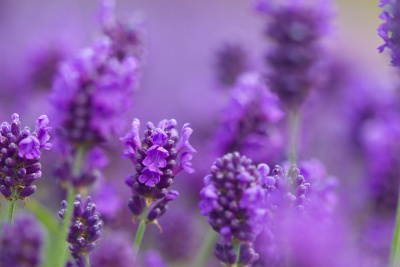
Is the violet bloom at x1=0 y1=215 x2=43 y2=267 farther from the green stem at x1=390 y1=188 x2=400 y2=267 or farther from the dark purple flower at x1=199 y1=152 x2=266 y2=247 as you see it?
the green stem at x1=390 y1=188 x2=400 y2=267

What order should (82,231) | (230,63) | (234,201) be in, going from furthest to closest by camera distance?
(230,63) → (82,231) → (234,201)

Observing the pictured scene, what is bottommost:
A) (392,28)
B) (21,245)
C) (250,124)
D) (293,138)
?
(21,245)

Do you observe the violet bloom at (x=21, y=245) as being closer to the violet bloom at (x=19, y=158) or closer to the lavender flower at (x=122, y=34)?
the violet bloom at (x=19, y=158)

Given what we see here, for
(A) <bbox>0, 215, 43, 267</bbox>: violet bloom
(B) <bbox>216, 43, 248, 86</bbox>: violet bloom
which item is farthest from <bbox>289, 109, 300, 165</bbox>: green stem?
(A) <bbox>0, 215, 43, 267</bbox>: violet bloom

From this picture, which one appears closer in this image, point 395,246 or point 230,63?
point 395,246

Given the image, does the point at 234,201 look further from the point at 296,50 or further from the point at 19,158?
the point at 296,50

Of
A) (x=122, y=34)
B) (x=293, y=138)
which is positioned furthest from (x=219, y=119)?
(x=122, y=34)

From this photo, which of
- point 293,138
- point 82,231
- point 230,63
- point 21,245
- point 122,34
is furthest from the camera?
point 230,63
